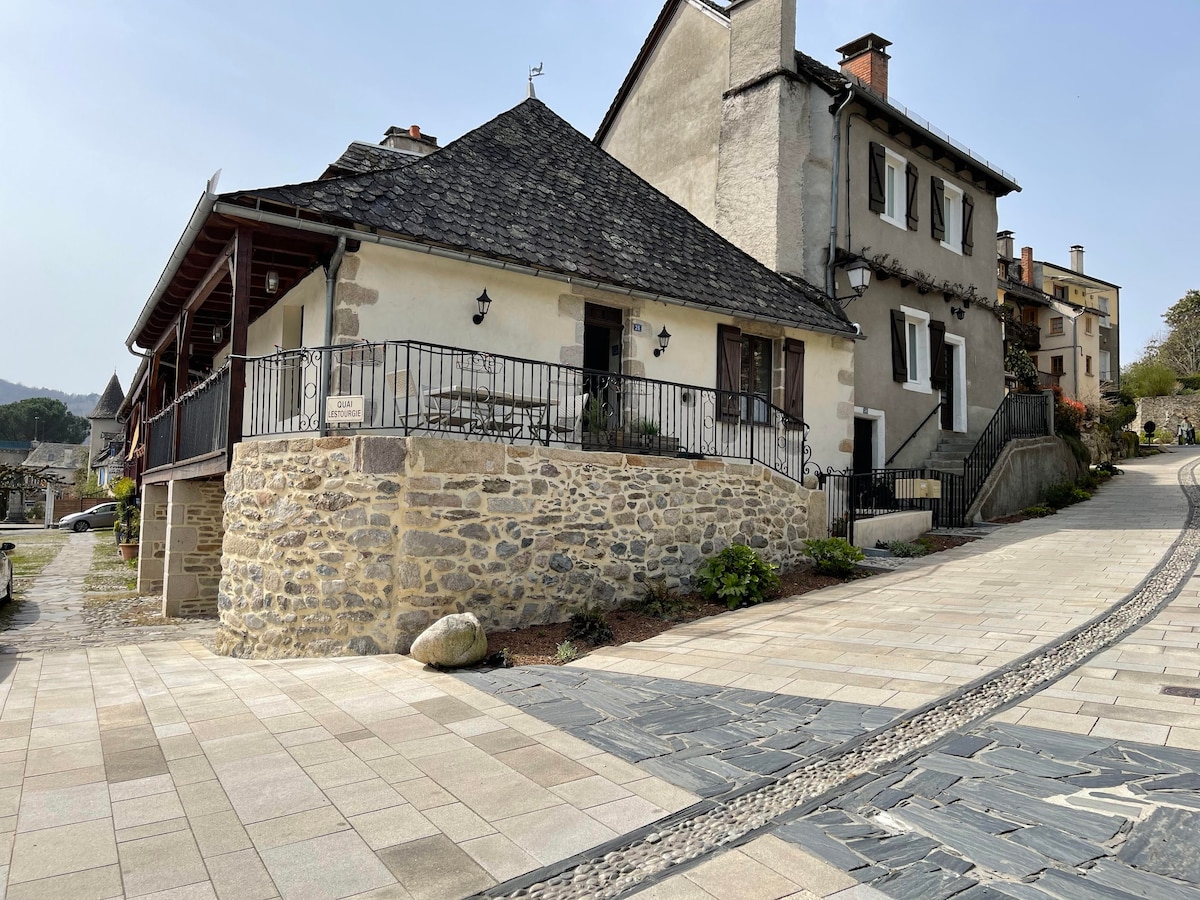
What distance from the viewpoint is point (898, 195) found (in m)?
15.7

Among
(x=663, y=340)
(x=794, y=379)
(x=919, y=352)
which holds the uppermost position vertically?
(x=919, y=352)

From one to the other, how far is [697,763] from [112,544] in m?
27.0

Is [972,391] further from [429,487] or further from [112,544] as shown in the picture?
[112,544]

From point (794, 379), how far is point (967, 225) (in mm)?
7471

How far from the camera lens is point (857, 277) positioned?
1327cm

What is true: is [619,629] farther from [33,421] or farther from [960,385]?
[33,421]

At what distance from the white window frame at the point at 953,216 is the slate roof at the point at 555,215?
5157mm

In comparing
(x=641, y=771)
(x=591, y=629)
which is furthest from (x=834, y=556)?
(x=641, y=771)

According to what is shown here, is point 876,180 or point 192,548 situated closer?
point 192,548

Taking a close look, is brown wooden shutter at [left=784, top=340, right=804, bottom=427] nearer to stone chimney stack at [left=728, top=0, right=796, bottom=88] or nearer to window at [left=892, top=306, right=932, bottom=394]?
window at [left=892, top=306, right=932, bottom=394]

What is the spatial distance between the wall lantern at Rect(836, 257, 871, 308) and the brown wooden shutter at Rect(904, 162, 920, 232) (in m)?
2.36

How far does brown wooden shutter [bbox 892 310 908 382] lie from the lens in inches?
596

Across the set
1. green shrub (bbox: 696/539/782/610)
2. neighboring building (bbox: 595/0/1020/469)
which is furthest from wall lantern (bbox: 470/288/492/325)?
neighboring building (bbox: 595/0/1020/469)

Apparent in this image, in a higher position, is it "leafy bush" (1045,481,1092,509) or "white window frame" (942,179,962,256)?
"white window frame" (942,179,962,256)
